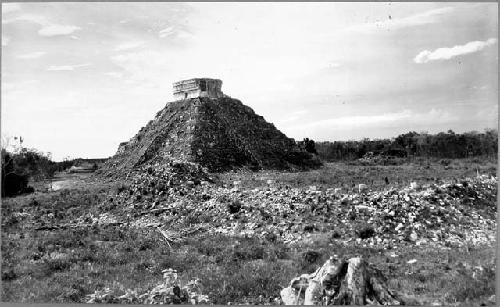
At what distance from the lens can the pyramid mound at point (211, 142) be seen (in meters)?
38.9

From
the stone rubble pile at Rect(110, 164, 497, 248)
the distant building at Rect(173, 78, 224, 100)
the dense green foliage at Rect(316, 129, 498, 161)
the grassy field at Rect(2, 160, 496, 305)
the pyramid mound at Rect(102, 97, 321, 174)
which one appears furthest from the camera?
the distant building at Rect(173, 78, 224, 100)

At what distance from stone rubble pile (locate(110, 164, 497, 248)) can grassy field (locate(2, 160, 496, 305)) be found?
527 millimetres

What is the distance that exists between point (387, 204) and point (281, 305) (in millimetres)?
5861

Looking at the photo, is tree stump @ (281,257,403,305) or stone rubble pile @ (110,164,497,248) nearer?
tree stump @ (281,257,403,305)

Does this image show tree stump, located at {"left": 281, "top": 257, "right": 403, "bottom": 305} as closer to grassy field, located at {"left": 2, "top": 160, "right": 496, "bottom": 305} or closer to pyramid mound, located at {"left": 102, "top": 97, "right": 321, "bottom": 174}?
grassy field, located at {"left": 2, "top": 160, "right": 496, "bottom": 305}

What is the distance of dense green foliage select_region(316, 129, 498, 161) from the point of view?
13.5 meters

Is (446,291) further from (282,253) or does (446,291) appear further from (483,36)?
(483,36)

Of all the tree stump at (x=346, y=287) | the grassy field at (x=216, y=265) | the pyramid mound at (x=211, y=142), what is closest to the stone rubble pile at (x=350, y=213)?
the grassy field at (x=216, y=265)

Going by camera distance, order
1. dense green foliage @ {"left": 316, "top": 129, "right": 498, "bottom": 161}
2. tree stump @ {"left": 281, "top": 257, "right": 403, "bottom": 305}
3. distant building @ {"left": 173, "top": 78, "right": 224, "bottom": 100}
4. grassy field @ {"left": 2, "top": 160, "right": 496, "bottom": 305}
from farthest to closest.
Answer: distant building @ {"left": 173, "top": 78, "right": 224, "bottom": 100} → dense green foliage @ {"left": 316, "top": 129, "right": 498, "bottom": 161} → grassy field @ {"left": 2, "top": 160, "right": 496, "bottom": 305} → tree stump @ {"left": 281, "top": 257, "right": 403, "bottom": 305}

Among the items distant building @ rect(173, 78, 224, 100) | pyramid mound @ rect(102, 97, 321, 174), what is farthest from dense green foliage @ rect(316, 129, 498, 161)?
distant building @ rect(173, 78, 224, 100)

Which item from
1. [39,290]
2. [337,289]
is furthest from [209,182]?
[337,289]

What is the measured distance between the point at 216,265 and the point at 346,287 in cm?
359

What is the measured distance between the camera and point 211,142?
134ft

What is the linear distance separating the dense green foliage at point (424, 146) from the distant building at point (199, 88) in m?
16.7
